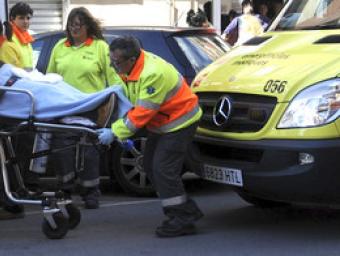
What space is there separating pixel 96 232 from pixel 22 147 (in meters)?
0.88

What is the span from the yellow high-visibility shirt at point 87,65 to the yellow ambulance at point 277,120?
104cm

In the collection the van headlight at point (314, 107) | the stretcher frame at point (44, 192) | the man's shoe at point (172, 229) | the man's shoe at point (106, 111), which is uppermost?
the van headlight at point (314, 107)

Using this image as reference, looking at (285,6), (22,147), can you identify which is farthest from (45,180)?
(285,6)

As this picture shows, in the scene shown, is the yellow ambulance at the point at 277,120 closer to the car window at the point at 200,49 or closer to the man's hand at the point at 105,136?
the man's hand at the point at 105,136

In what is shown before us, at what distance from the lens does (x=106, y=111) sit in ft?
18.6

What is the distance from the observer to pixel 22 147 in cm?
586

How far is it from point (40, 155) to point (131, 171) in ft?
5.56

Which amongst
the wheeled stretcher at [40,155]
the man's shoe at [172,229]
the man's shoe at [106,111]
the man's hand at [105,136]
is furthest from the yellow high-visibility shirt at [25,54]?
the man's shoe at [172,229]

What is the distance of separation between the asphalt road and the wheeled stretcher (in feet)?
0.51

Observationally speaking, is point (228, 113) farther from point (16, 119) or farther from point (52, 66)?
point (52, 66)

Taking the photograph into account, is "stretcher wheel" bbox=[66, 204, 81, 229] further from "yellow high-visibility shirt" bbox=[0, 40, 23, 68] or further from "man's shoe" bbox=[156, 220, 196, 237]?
"yellow high-visibility shirt" bbox=[0, 40, 23, 68]

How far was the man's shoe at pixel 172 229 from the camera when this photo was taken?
5770 mm

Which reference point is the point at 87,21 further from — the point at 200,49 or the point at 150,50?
the point at 200,49

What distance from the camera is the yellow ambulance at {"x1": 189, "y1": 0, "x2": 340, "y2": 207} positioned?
17.2ft
